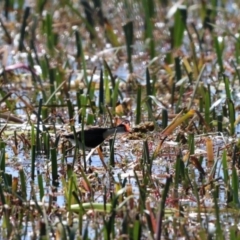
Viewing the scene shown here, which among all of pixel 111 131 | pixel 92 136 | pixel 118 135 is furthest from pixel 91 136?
pixel 118 135

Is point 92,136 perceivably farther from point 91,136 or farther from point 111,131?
point 111,131

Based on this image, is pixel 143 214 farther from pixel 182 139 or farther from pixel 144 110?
pixel 144 110

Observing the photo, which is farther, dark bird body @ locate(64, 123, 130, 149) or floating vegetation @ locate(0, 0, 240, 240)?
dark bird body @ locate(64, 123, 130, 149)

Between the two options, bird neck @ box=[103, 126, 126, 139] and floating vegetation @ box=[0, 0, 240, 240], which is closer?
floating vegetation @ box=[0, 0, 240, 240]

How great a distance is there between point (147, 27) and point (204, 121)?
9.14 ft

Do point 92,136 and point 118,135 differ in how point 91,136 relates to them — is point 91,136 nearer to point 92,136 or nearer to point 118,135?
point 92,136

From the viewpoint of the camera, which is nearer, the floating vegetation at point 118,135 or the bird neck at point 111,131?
the floating vegetation at point 118,135

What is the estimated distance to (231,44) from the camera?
29.3 ft

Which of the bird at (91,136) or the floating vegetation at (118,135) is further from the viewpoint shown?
the bird at (91,136)

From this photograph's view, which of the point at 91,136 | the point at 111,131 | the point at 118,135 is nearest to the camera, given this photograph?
the point at 91,136

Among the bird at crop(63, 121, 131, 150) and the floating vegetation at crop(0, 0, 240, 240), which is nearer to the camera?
the floating vegetation at crop(0, 0, 240, 240)

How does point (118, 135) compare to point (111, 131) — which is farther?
point (118, 135)

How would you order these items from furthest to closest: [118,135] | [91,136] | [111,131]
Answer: [118,135] → [111,131] → [91,136]

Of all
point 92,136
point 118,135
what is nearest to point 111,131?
point 92,136
